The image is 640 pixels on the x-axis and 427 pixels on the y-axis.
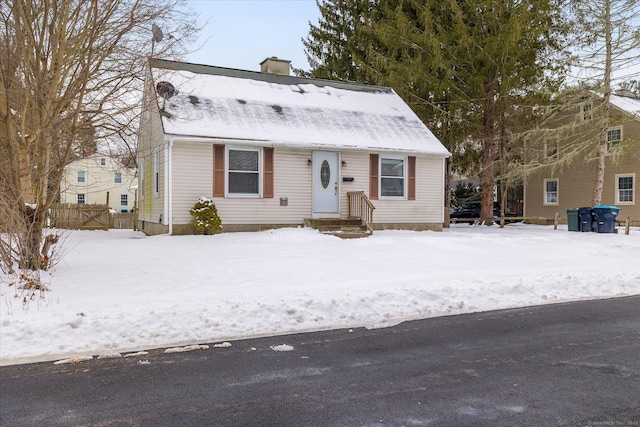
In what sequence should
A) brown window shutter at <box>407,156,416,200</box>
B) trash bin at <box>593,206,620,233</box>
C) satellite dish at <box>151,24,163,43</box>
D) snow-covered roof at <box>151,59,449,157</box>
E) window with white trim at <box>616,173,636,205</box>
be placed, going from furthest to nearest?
1. window with white trim at <box>616,173,636,205</box>
2. trash bin at <box>593,206,620,233</box>
3. brown window shutter at <box>407,156,416,200</box>
4. snow-covered roof at <box>151,59,449,157</box>
5. satellite dish at <box>151,24,163,43</box>

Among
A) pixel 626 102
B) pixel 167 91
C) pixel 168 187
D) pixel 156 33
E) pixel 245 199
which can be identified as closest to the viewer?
pixel 156 33

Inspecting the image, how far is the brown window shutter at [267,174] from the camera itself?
14602 mm

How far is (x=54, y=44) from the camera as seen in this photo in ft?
23.7

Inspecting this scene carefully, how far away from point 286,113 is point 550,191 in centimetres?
1986

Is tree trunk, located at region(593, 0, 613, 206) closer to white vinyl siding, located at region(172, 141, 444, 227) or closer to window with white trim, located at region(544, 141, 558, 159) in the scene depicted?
window with white trim, located at region(544, 141, 558, 159)

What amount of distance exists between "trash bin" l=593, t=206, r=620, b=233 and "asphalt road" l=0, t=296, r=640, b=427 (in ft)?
44.5

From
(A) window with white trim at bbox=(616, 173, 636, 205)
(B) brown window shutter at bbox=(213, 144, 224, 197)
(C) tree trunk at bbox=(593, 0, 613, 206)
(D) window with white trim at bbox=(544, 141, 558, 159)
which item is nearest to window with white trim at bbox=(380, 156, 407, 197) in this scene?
(B) brown window shutter at bbox=(213, 144, 224, 197)

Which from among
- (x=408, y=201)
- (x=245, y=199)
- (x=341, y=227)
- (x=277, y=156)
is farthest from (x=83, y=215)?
(x=408, y=201)

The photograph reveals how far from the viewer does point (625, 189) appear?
24.4 meters

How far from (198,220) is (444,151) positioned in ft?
30.0

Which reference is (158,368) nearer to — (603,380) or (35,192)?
(603,380)

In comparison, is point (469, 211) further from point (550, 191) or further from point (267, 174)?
point (267, 174)

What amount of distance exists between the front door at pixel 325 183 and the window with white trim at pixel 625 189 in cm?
1770

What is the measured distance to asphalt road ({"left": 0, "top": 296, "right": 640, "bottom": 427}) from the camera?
130 inches
